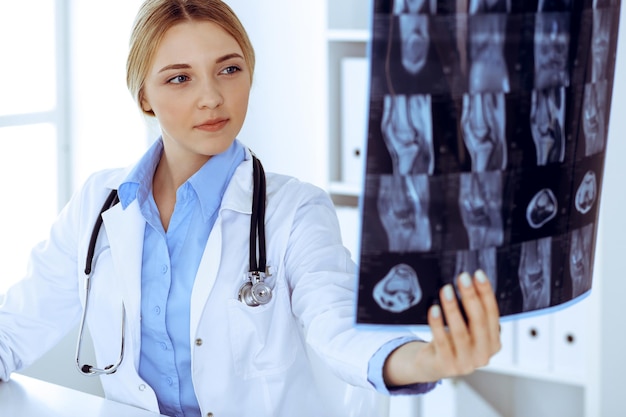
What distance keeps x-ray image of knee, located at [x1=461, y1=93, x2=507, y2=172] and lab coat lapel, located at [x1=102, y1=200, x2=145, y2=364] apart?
0.79 metres

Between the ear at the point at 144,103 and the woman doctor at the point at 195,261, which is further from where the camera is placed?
the ear at the point at 144,103

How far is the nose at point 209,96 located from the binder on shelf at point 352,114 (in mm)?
935

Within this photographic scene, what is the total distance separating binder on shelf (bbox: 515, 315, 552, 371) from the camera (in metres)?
2.08

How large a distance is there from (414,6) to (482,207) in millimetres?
172

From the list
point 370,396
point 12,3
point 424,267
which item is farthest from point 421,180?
point 12,3

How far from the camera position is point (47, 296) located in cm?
148

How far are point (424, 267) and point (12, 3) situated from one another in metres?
1.88

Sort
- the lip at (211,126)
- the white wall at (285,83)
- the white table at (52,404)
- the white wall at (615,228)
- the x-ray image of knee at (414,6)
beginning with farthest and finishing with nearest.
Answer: the white wall at (285,83) < the white wall at (615,228) < the lip at (211,126) < the white table at (52,404) < the x-ray image of knee at (414,6)

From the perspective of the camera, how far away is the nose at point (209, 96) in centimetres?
128

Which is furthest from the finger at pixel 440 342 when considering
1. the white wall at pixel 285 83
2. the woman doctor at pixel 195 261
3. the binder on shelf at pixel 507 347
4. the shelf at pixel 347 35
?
the white wall at pixel 285 83

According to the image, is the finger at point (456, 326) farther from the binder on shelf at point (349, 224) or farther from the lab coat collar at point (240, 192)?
the binder on shelf at point (349, 224)

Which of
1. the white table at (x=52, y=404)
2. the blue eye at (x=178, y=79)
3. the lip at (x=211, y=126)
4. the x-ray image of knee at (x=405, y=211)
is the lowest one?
the white table at (x=52, y=404)

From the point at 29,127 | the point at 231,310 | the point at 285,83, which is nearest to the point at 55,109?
the point at 29,127

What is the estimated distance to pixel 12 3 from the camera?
2311 mm
